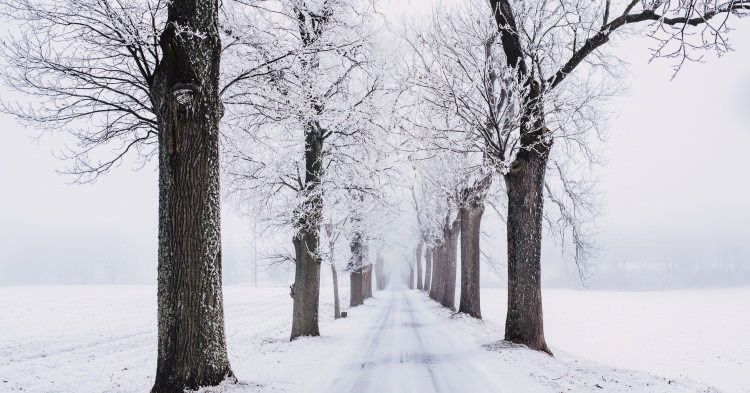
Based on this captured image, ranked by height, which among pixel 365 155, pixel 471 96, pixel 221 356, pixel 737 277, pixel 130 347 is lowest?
pixel 737 277

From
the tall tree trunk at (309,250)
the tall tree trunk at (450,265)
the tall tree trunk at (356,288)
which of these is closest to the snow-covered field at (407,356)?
the tall tree trunk at (309,250)

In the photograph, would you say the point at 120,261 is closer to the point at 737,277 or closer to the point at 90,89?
the point at 90,89

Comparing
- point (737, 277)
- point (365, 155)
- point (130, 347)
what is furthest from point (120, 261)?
point (737, 277)

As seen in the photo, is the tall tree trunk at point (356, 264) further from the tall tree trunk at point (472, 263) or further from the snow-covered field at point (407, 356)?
the tall tree trunk at point (472, 263)

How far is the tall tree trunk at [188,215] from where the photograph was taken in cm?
540

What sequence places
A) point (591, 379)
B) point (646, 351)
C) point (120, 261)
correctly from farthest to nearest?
point (120, 261), point (646, 351), point (591, 379)

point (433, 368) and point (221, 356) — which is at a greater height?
point (221, 356)

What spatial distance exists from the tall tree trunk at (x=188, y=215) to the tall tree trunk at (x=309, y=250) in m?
5.66

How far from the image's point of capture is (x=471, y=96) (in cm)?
1014

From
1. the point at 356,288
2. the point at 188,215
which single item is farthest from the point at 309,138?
the point at 356,288

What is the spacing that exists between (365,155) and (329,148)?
127cm

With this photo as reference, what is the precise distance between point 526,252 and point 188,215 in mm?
7059

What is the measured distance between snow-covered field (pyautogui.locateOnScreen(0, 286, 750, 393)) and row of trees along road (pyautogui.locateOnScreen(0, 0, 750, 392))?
1.65 meters

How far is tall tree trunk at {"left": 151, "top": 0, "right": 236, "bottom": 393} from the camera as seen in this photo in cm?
540
